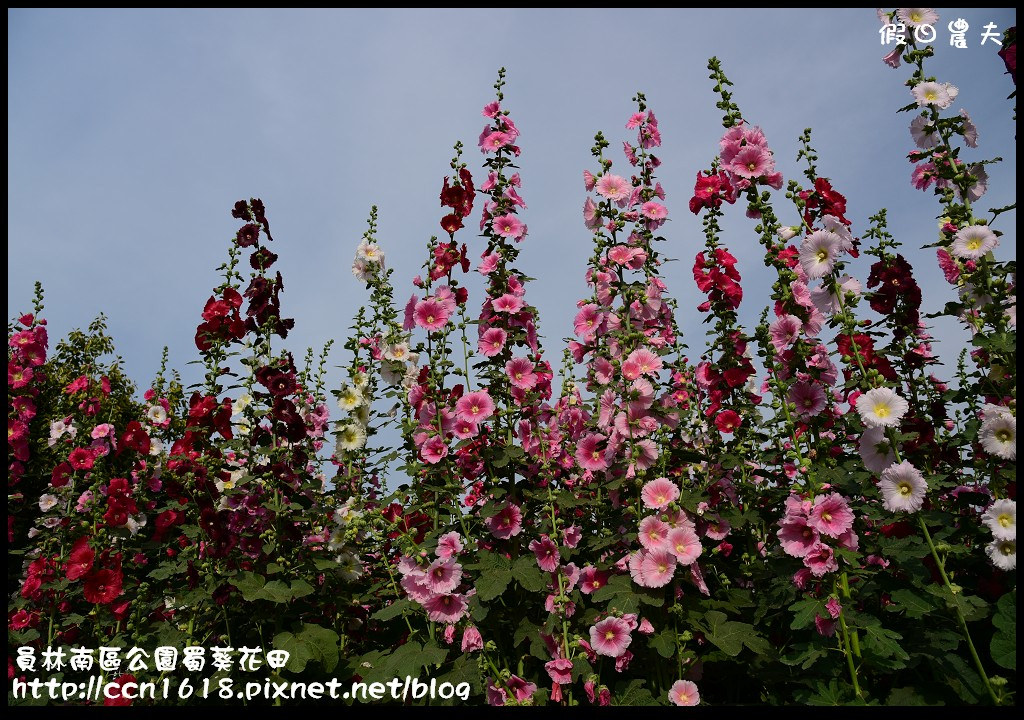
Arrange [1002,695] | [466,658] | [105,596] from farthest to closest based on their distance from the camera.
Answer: [105,596]
[466,658]
[1002,695]

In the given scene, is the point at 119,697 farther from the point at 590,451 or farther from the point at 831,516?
the point at 831,516

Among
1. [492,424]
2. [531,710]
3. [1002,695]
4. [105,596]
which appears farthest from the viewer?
[105,596]

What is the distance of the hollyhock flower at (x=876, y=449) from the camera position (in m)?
3.07

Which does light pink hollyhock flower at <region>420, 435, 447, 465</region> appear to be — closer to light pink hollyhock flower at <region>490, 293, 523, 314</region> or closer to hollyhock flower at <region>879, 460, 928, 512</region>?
light pink hollyhock flower at <region>490, 293, 523, 314</region>

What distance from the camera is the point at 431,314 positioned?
13.0 feet

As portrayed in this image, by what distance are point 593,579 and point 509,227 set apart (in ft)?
6.69

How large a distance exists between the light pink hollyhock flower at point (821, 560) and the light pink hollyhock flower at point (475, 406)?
1697mm

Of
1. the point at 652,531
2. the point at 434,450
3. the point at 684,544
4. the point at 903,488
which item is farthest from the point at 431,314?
the point at 903,488

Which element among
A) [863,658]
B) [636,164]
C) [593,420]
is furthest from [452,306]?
[863,658]

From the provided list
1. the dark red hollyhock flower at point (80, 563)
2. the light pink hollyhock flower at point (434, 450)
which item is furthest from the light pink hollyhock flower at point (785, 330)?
the dark red hollyhock flower at point (80, 563)

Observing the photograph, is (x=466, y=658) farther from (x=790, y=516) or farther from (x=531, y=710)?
(x=790, y=516)

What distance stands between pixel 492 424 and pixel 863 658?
2092 mm

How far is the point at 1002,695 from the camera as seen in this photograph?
2.75 meters

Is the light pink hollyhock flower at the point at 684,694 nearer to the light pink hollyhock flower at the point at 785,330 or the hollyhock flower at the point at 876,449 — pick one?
the hollyhock flower at the point at 876,449
